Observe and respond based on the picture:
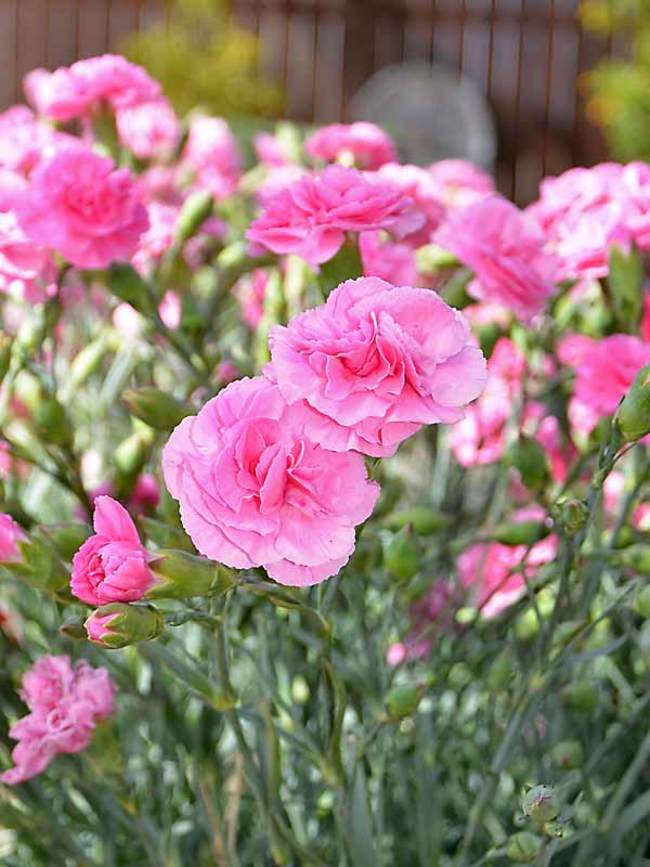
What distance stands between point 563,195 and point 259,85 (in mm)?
5618

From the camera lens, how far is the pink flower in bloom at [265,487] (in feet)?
1.73

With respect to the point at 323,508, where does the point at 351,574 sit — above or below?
below

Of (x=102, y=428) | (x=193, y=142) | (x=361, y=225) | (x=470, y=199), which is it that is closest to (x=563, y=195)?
(x=470, y=199)

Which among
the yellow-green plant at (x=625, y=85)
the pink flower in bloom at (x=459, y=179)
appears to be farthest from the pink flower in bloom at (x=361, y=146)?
the yellow-green plant at (x=625, y=85)

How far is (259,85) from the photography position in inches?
251

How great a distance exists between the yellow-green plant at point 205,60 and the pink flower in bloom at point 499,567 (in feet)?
16.4

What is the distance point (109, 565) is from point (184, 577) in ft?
0.10

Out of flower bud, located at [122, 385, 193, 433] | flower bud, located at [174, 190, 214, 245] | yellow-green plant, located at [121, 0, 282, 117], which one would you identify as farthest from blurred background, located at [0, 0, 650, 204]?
flower bud, located at [122, 385, 193, 433]

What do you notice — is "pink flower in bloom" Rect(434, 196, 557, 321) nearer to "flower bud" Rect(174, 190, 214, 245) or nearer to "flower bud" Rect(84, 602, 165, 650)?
"flower bud" Rect(174, 190, 214, 245)

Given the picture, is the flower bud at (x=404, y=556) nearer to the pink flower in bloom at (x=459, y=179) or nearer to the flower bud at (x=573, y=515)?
the flower bud at (x=573, y=515)

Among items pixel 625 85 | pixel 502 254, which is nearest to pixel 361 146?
pixel 502 254

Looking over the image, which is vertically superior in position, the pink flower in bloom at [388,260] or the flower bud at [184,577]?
the pink flower in bloom at [388,260]

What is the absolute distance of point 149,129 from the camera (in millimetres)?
1309

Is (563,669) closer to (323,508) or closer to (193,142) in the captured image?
(323,508)
